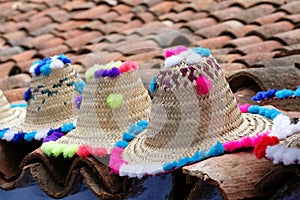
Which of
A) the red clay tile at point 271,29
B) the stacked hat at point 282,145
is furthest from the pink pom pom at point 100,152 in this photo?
the red clay tile at point 271,29

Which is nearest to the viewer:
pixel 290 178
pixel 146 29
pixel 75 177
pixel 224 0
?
pixel 290 178

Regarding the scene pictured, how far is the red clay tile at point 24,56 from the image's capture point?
18.6ft

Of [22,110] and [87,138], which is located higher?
[87,138]

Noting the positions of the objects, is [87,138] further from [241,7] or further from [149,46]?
[241,7]

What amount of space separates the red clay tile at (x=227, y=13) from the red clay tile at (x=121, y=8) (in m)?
1.09

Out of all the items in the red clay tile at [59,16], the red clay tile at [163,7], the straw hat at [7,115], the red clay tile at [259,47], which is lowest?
the red clay tile at [59,16]

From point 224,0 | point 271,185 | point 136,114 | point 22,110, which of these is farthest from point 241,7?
point 271,185

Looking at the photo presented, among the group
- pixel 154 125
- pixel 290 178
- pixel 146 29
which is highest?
pixel 290 178

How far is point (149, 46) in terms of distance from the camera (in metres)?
4.45

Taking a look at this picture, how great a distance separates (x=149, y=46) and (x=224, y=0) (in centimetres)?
158

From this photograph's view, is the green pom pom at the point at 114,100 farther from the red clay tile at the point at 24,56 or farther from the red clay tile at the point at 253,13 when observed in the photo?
the red clay tile at the point at 24,56

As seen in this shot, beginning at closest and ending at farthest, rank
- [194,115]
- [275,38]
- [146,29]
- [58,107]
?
[194,115]
[58,107]
[275,38]
[146,29]

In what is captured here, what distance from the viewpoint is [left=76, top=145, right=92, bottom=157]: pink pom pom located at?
8.57 ft

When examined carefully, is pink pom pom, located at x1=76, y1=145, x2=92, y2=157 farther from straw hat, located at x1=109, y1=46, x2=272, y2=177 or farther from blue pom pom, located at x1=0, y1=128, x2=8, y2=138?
blue pom pom, located at x1=0, y1=128, x2=8, y2=138
